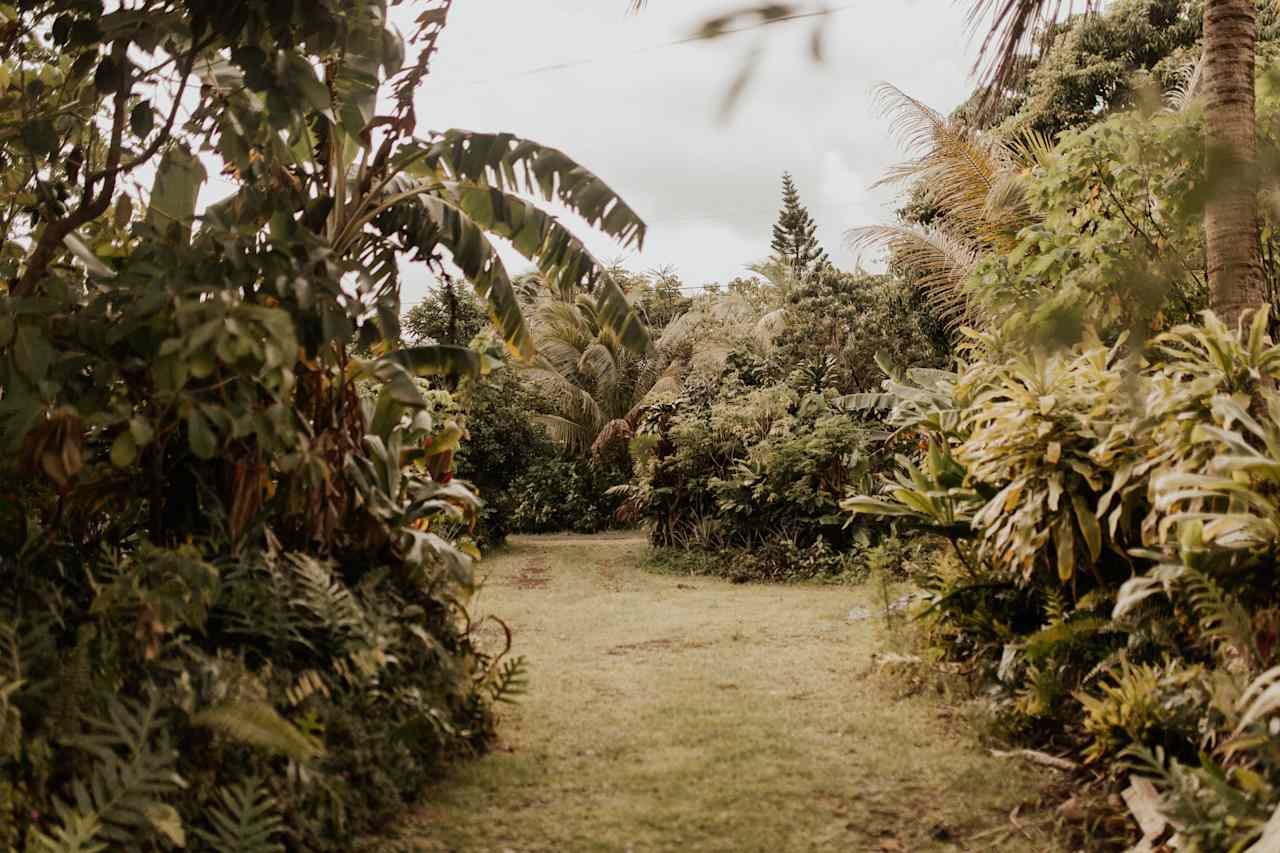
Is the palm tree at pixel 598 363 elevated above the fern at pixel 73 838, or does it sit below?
Answer: above

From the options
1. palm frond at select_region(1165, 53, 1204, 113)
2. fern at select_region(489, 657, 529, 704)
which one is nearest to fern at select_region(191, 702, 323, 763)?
fern at select_region(489, 657, 529, 704)

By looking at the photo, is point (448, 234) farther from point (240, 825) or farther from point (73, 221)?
point (240, 825)

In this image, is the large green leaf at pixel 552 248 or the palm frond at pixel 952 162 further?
the palm frond at pixel 952 162

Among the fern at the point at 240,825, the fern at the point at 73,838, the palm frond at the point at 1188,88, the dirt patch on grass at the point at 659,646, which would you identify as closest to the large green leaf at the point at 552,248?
the dirt patch on grass at the point at 659,646

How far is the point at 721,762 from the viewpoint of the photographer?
436 cm

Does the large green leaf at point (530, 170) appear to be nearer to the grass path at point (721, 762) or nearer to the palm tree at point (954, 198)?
the grass path at point (721, 762)

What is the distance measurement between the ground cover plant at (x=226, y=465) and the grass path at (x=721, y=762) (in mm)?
396

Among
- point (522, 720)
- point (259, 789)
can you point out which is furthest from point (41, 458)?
point (522, 720)

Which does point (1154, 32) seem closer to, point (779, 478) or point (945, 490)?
point (779, 478)

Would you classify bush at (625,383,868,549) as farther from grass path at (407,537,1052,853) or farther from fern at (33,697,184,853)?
fern at (33,697,184,853)

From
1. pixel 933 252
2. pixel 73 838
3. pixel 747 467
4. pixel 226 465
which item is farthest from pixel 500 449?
pixel 73 838

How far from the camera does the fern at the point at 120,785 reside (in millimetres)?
2607

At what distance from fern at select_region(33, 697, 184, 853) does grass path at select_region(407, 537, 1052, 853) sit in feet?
3.48

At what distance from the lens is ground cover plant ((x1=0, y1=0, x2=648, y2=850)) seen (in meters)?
3.06
